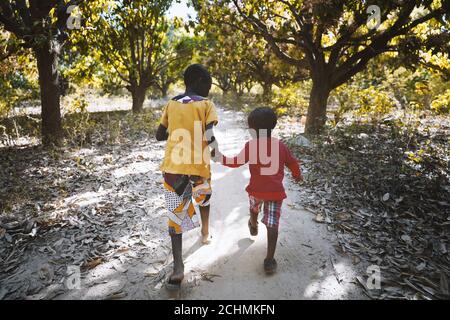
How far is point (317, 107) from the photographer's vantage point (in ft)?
29.1

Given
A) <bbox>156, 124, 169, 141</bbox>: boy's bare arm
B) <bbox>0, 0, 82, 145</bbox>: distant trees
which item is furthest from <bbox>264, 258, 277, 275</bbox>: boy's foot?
<bbox>0, 0, 82, 145</bbox>: distant trees

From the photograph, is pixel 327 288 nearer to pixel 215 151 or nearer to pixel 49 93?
pixel 215 151

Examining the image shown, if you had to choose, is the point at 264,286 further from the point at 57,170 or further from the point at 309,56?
the point at 309,56

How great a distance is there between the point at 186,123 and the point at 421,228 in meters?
3.33

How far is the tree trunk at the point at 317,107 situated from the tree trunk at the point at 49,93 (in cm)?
736

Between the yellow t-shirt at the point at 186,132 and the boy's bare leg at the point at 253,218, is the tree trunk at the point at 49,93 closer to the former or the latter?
the yellow t-shirt at the point at 186,132

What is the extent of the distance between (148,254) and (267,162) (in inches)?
71.9

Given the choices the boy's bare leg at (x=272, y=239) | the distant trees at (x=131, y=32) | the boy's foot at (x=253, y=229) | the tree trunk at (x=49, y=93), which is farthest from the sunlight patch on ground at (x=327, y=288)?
the distant trees at (x=131, y=32)

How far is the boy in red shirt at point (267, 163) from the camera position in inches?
Result: 112

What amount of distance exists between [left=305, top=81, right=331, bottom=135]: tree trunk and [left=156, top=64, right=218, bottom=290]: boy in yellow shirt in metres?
6.50

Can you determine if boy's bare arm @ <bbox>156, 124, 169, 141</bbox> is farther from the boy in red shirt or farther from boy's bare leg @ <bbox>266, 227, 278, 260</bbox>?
boy's bare leg @ <bbox>266, 227, 278, 260</bbox>

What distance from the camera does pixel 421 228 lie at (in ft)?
12.0
